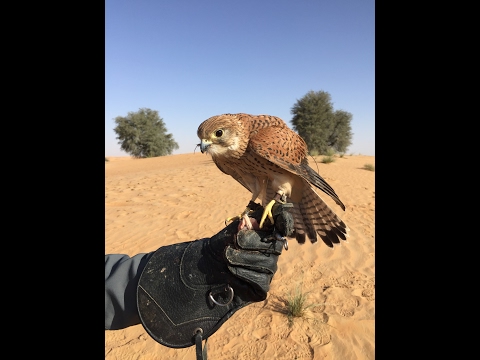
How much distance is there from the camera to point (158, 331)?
60.3 inches

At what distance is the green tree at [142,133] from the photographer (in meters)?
28.7

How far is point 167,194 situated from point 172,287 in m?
7.69

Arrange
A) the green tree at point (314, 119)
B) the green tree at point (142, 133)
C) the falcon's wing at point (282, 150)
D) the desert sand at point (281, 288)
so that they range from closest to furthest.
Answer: the falcon's wing at point (282, 150)
the desert sand at point (281, 288)
the green tree at point (314, 119)
the green tree at point (142, 133)

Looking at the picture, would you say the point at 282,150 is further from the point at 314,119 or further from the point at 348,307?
the point at 314,119

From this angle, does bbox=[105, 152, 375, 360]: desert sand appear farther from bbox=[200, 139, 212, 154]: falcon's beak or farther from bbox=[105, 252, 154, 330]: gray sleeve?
bbox=[200, 139, 212, 154]: falcon's beak

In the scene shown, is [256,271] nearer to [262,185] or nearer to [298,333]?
[262,185]

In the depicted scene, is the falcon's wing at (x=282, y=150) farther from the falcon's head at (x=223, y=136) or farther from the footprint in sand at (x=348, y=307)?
the footprint in sand at (x=348, y=307)

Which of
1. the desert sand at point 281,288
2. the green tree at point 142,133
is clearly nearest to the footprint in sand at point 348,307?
the desert sand at point 281,288

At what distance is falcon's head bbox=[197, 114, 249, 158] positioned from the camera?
220cm

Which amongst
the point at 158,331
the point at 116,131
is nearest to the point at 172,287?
the point at 158,331

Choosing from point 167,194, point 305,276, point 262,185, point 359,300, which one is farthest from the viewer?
point 167,194

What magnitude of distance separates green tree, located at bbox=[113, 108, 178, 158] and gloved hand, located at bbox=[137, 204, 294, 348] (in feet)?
98.8

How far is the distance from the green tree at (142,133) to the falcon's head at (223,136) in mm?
29399

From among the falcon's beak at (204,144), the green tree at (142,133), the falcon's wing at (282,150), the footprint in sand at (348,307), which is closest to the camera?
the falcon's wing at (282,150)
